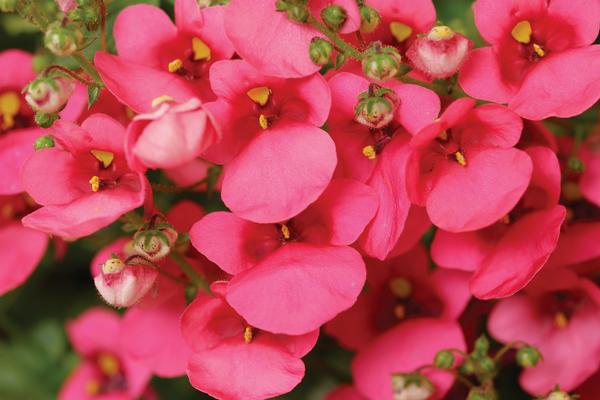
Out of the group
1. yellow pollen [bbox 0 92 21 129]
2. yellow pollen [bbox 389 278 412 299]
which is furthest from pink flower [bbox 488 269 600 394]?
yellow pollen [bbox 0 92 21 129]

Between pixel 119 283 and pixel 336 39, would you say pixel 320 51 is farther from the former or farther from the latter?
pixel 119 283

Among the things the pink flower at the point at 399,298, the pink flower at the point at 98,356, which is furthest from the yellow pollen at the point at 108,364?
the pink flower at the point at 399,298

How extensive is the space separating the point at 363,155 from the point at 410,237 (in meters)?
0.12

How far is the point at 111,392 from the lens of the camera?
4.37ft

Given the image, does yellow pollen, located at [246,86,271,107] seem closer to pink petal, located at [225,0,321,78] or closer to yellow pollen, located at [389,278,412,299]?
pink petal, located at [225,0,321,78]

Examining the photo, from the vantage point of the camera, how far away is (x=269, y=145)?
909 mm

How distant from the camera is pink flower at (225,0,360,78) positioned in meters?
0.87

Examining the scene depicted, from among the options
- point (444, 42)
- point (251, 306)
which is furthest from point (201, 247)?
point (444, 42)

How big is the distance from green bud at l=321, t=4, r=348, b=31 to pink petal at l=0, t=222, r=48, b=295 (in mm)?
572

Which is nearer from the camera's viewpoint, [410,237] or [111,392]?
[410,237]

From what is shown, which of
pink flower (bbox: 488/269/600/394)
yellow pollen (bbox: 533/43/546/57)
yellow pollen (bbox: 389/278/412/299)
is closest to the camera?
yellow pollen (bbox: 533/43/546/57)

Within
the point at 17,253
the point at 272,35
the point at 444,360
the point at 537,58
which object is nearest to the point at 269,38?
the point at 272,35

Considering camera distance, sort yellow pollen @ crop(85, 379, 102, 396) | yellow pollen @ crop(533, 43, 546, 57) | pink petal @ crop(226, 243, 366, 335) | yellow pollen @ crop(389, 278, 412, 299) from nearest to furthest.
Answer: pink petal @ crop(226, 243, 366, 335) → yellow pollen @ crop(533, 43, 546, 57) → yellow pollen @ crop(389, 278, 412, 299) → yellow pollen @ crop(85, 379, 102, 396)

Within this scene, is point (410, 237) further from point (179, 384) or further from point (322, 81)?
point (179, 384)
